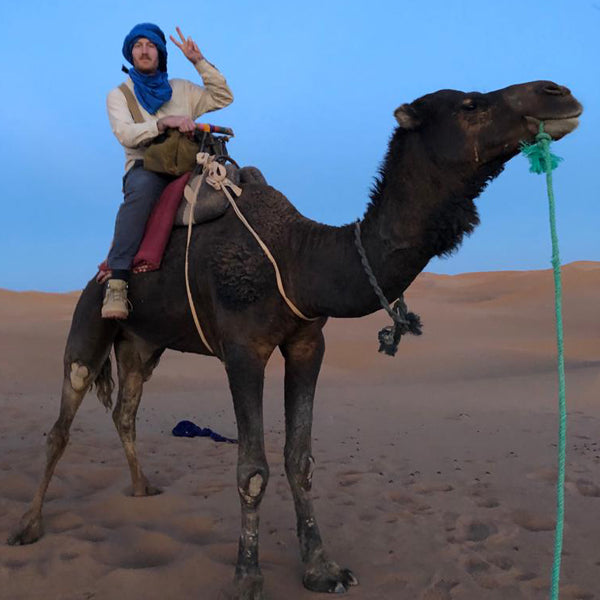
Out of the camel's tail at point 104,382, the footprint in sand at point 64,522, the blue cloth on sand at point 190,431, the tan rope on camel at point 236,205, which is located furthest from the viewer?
the blue cloth on sand at point 190,431

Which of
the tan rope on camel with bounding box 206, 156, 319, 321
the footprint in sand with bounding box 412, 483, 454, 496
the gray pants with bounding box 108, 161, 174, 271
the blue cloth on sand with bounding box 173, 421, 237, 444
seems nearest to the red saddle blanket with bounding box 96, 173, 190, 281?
the gray pants with bounding box 108, 161, 174, 271

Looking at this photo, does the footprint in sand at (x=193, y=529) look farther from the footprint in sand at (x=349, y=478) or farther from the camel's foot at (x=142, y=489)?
the footprint in sand at (x=349, y=478)

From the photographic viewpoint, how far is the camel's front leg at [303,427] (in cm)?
404

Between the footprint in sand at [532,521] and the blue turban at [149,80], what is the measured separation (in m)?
4.13

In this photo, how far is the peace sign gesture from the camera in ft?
14.8

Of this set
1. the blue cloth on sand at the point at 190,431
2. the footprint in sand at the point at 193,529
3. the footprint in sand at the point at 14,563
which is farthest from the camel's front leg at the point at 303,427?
the blue cloth on sand at the point at 190,431

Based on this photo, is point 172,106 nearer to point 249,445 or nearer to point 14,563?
point 249,445

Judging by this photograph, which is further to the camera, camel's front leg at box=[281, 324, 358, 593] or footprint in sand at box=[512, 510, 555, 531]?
footprint in sand at box=[512, 510, 555, 531]

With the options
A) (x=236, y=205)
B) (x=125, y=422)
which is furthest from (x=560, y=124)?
(x=125, y=422)

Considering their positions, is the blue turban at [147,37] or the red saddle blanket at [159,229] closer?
the red saddle blanket at [159,229]

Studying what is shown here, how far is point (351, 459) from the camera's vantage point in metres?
7.49

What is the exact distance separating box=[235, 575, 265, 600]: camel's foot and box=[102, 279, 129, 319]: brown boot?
5.89ft

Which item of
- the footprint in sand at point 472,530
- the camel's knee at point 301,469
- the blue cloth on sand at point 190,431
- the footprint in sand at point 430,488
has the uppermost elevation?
the camel's knee at point 301,469

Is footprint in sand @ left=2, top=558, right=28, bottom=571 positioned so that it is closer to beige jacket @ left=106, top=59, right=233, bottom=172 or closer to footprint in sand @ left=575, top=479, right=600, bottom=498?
beige jacket @ left=106, top=59, right=233, bottom=172
